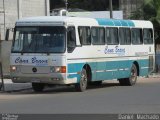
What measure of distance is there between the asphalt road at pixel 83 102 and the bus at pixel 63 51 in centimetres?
79

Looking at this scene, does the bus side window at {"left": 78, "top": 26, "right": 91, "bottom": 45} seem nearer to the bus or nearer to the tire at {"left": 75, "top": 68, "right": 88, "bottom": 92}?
the bus

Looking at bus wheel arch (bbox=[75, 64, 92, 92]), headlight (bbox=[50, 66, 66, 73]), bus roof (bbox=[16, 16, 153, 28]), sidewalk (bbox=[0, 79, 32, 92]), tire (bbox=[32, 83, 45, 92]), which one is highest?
bus roof (bbox=[16, 16, 153, 28])

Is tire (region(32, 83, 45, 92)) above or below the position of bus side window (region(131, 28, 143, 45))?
below

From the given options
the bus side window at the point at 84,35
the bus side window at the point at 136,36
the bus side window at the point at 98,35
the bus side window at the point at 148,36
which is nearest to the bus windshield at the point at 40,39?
the bus side window at the point at 84,35

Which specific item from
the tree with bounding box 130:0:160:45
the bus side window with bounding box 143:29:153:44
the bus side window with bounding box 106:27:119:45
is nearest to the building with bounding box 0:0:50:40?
the tree with bounding box 130:0:160:45

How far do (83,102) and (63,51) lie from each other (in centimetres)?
404

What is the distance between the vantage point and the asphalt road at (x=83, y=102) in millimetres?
16453

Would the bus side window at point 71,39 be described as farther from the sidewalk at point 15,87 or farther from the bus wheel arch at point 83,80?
the sidewalk at point 15,87

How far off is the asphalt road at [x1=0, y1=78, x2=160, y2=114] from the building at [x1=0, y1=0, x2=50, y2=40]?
1491 centimetres

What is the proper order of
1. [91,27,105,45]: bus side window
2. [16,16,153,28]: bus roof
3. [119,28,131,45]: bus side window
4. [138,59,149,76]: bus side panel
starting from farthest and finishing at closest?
[138,59,149,76]: bus side panel < [119,28,131,45]: bus side window < [91,27,105,45]: bus side window < [16,16,153,28]: bus roof

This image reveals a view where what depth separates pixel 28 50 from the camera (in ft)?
76.4

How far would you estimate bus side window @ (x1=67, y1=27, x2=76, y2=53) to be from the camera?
23.0m

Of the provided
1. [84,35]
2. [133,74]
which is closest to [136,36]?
[133,74]

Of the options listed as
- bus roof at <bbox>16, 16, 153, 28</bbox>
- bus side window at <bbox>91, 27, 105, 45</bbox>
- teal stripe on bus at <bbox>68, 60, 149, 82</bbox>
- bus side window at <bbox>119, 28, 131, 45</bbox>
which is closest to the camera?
bus roof at <bbox>16, 16, 153, 28</bbox>
